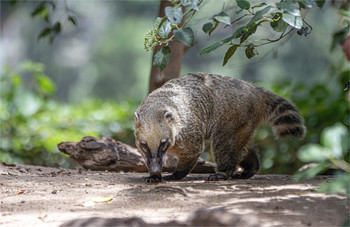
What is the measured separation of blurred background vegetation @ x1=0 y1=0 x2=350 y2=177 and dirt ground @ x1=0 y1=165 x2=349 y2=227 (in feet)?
1.72

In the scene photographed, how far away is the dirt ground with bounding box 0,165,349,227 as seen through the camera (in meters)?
2.91

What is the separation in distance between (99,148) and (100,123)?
8.44 feet

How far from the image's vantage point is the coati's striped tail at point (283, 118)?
16.0 feet

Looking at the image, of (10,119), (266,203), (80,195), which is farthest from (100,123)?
(266,203)

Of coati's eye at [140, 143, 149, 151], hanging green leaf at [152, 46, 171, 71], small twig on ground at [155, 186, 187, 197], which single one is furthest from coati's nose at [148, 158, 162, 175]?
hanging green leaf at [152, 46, 171, 71]

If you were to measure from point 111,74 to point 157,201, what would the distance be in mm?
16295

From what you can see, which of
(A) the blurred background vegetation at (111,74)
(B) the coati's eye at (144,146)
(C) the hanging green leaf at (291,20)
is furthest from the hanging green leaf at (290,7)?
(B) the coati's eye at (144,146)

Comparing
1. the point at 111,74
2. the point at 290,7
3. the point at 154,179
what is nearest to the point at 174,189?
the point at 154,179

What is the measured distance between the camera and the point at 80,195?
12.4 feet

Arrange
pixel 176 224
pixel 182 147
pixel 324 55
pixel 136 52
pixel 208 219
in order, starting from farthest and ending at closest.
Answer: pixel 136 52, pixel 324 55, pixel 182 147, pixel 176 224, pixel 208 219

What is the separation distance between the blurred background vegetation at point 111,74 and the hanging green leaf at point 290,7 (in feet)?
1.90

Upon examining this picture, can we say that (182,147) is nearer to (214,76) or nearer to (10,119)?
(214,76)

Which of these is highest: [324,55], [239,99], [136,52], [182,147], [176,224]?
[136,52]

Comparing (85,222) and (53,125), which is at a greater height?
(53,125)
